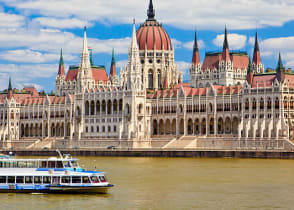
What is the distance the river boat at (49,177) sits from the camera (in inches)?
2581

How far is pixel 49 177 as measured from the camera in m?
67.1

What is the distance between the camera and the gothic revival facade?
12800cm

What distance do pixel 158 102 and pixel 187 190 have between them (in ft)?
263

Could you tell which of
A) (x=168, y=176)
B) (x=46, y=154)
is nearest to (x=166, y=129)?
(x=46, y=154)

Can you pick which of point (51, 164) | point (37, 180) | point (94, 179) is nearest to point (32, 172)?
point (37, 180)

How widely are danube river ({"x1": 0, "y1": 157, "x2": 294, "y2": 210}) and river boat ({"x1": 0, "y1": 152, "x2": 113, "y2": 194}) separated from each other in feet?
3.51

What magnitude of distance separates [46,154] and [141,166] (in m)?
43.7

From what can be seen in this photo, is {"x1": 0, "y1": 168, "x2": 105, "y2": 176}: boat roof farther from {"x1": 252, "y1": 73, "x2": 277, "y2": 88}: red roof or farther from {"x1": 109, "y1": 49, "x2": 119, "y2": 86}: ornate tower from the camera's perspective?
{"x1": 109, "y1": 49, "x2": 119, "y2": 86}: ornate tower

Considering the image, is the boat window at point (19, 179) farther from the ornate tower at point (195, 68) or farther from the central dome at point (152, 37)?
the central dome at point (152, 37)

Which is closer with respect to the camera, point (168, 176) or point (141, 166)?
point (168, 176)

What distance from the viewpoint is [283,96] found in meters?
125

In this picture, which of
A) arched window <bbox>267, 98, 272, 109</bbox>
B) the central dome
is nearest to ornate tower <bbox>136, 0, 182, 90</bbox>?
the central dome

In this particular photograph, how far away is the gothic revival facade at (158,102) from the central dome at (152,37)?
9.2 inches

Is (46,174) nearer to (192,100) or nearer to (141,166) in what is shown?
(141,166)
